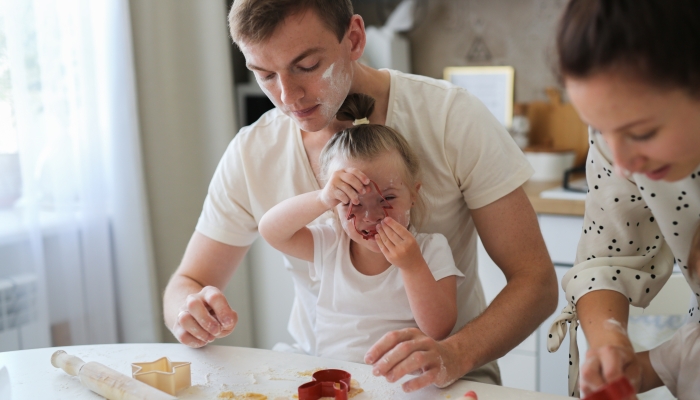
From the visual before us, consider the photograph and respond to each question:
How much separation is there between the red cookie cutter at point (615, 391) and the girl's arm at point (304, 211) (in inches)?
22.9

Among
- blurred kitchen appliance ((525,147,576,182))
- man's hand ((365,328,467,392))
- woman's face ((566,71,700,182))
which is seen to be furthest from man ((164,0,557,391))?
blurred kitchen appliance ((525,147,576,182))

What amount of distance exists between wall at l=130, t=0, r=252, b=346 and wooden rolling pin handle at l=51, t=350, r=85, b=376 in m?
1.28

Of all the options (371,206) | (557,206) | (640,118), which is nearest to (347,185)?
(371,206)

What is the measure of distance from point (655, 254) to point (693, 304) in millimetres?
125

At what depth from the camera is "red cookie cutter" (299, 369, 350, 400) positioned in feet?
3.52

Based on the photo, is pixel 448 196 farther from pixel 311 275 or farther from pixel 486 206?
pixel 311 275

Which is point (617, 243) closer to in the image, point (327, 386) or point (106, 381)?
point (327, 386)

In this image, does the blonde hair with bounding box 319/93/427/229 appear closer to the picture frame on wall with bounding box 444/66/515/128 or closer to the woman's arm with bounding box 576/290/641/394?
the woman's arm with bounding box 576/290/641/394

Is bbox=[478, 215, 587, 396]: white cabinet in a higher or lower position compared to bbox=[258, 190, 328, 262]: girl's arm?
lower

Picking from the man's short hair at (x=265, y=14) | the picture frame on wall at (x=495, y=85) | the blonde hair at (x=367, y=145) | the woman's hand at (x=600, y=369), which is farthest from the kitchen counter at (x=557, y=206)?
the woman's hand at (x=600, y=369)

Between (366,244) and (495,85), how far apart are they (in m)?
1.64

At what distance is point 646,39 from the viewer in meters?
0.76

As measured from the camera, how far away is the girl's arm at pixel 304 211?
4.21 ft

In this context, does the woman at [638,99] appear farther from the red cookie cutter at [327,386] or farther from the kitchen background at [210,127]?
the kitchen background at [210,127]
